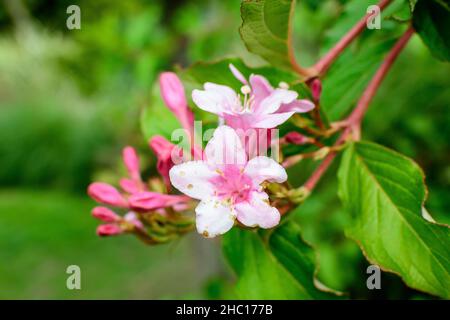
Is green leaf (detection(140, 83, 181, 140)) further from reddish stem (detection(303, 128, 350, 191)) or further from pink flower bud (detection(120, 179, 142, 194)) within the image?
reddish stem (detection(303, 128, 350, 191))

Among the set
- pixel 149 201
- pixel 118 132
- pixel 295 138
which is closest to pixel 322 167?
pixel 295 138

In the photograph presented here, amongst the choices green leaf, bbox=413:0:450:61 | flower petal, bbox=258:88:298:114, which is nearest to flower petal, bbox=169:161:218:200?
flower petal, bbox=258:88:298:114

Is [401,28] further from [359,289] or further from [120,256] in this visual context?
[120,256]

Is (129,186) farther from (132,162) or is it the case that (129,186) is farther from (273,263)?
(273,263)

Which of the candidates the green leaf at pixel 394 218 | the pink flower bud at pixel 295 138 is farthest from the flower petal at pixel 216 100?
the green leaf at pixel 394 218

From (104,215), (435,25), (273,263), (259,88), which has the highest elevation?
(435,25)
